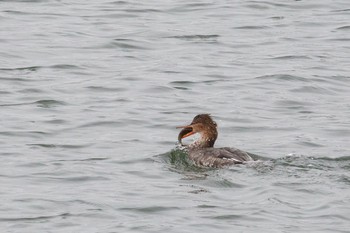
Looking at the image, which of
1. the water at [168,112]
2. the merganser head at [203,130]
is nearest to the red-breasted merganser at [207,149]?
the merganser head at [203,130]

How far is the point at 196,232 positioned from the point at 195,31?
11.0m

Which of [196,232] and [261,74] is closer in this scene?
[196,232]

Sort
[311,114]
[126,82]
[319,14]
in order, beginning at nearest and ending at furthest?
[311,114] < [126,82] < [319,14]

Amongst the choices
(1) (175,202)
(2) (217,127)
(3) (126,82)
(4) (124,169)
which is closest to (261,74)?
(3) (126,82)

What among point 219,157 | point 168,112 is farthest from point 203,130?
point 168,112

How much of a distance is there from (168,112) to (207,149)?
2452 mm

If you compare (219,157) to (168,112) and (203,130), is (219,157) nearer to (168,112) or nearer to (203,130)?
(203,130)

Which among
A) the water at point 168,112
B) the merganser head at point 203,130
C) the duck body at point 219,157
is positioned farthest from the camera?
the merganser head at point 203,130

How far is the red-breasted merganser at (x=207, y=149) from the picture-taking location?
14.5 meters

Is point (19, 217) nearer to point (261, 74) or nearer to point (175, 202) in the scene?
point (175, 202)

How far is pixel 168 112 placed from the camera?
1759 centimetres

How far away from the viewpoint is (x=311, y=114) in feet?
57.5

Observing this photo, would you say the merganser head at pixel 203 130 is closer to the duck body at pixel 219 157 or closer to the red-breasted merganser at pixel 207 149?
the red-breasted merganser at pixel 207 149

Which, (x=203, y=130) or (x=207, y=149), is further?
(x=203, y=130)
